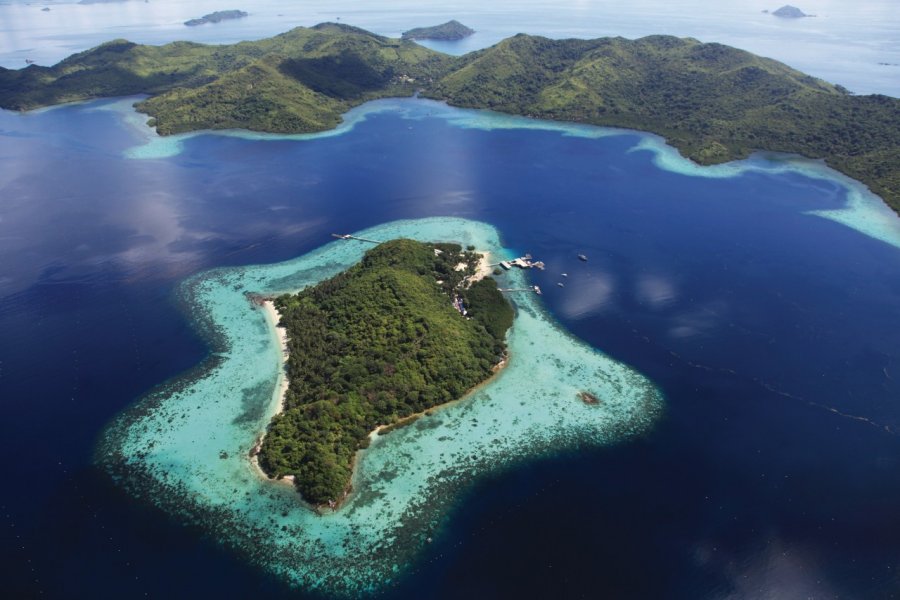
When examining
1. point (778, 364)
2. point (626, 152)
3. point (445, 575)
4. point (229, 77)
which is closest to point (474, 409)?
point (445, 575)

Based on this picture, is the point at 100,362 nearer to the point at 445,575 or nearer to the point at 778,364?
the point at 445,575

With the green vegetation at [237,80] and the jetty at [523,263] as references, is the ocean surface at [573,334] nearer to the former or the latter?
the jetty at [523,263]

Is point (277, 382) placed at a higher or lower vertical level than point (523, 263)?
lower

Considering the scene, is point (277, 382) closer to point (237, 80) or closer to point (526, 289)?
point (526, 289)

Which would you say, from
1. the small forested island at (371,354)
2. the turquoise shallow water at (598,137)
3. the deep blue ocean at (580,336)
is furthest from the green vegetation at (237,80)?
the small forested island at (371,354)

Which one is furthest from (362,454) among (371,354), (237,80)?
(237,80)

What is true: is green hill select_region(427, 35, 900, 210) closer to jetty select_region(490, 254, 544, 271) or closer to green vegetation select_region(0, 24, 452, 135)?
green vegetation select_region(0, 24, 452, 135)

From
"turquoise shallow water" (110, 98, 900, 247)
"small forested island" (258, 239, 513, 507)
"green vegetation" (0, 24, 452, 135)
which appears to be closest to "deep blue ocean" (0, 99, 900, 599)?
"turquoise shallow water" (110, 98, 900, 247)
